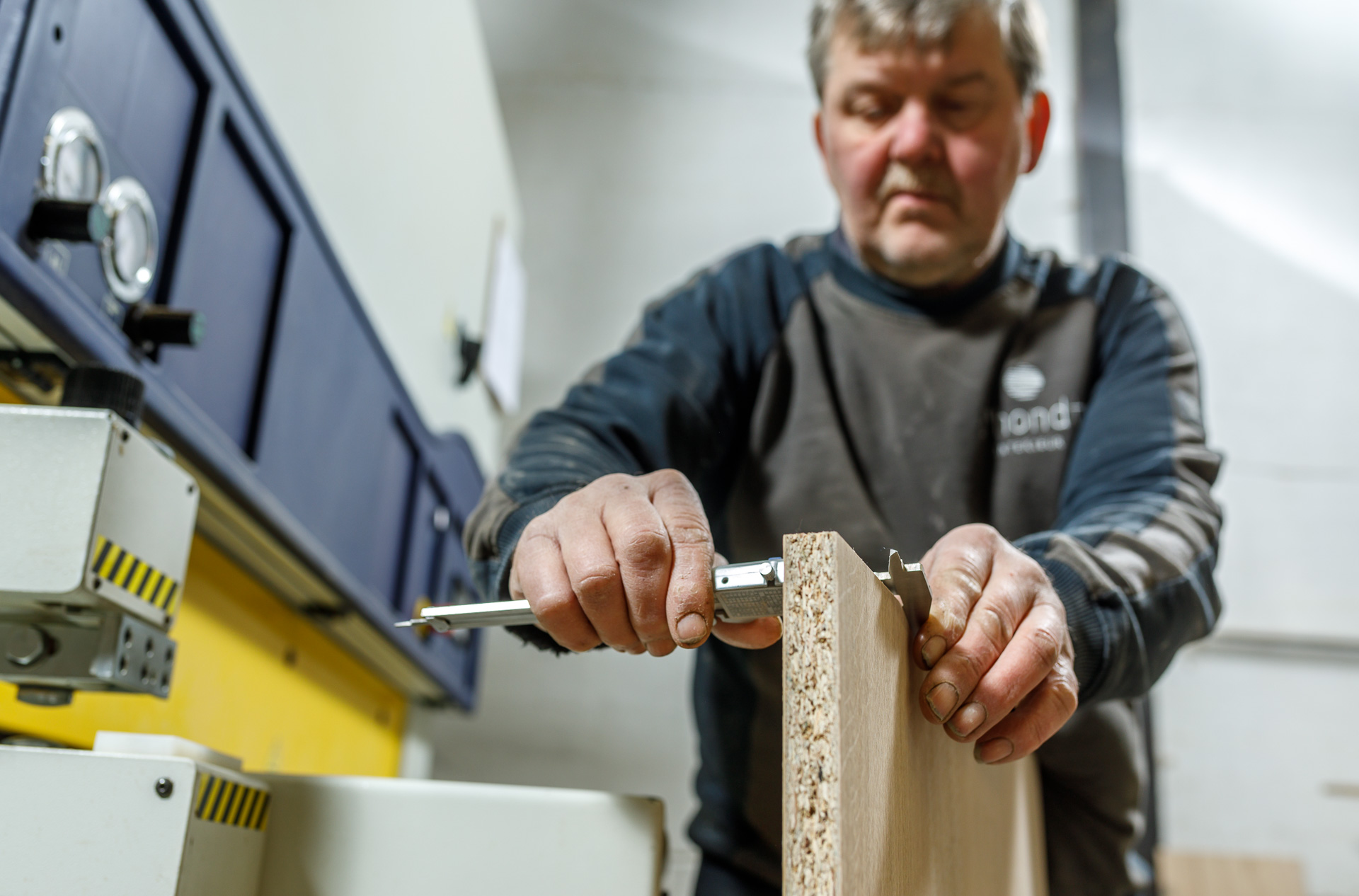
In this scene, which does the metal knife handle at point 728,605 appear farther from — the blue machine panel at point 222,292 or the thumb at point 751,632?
the blue machine panel at point 222,292

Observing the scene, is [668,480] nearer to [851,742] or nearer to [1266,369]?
[851,742]

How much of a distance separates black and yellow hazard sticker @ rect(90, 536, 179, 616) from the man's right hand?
0.21m

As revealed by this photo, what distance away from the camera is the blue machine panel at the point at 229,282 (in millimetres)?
995

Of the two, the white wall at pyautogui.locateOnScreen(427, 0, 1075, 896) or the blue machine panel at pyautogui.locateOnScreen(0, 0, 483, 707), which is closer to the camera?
the blue machine panel at pyautogui.locateOnScreen(0, 0, 483, 707)

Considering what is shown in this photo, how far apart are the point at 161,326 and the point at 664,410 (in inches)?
16.3

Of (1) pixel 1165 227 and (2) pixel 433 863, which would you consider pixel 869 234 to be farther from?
(1) pixel 1165 227

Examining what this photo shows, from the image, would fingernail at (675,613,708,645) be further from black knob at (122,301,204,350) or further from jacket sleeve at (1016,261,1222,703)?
black knob at (122,301,204,350)

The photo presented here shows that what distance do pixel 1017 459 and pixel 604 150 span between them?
2.33m

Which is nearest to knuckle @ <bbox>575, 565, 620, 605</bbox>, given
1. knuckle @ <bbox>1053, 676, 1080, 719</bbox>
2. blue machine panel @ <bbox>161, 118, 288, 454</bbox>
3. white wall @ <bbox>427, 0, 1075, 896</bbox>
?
knuckle @ <bbox>1053, 676, 1080, 719</bbox>

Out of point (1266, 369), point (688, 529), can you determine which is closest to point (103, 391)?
point (688, 529)

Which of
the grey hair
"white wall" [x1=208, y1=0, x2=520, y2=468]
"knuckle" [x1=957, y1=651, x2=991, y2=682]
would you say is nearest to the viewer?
"knuckle" [x1=957, y1=651, x2=991, y2=682]

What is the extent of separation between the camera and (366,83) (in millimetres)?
1495

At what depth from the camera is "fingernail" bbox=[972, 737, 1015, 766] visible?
50cm

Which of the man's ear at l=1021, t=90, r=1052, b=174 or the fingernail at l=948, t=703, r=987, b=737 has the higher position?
the man's ear at l=1021, t=90, r=1052, b=174
